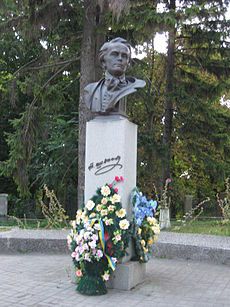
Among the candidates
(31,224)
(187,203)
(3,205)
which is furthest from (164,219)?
(3,205)

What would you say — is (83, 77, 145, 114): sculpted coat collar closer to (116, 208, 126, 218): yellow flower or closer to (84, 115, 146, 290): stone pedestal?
(84, 115, 146, 290): stone pedestal

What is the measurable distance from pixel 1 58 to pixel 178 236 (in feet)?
49.3

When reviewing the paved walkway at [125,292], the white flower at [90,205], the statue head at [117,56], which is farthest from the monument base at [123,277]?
the statue head at [117,56]

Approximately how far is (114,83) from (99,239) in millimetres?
2066

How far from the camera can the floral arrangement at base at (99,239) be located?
516 centimetres

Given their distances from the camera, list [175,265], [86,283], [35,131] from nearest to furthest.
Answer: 1. [86,283]
2. [175,265]
3. [35,131]

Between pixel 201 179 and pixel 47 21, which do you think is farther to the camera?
pixel 201 179

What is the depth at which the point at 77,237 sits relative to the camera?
209 inches

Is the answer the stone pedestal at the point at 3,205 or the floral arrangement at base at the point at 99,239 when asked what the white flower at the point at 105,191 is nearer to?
the floral arrangement at base at the point at 99,239

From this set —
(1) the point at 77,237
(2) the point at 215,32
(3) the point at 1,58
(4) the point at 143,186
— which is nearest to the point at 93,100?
(1) the point at 77,237

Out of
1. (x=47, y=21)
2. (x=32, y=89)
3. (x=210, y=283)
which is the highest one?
(x=47, y=21)

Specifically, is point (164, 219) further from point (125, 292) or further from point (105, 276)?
point (105, 276)

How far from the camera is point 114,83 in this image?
19.1 feet

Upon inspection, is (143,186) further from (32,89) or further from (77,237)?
(77,237)
